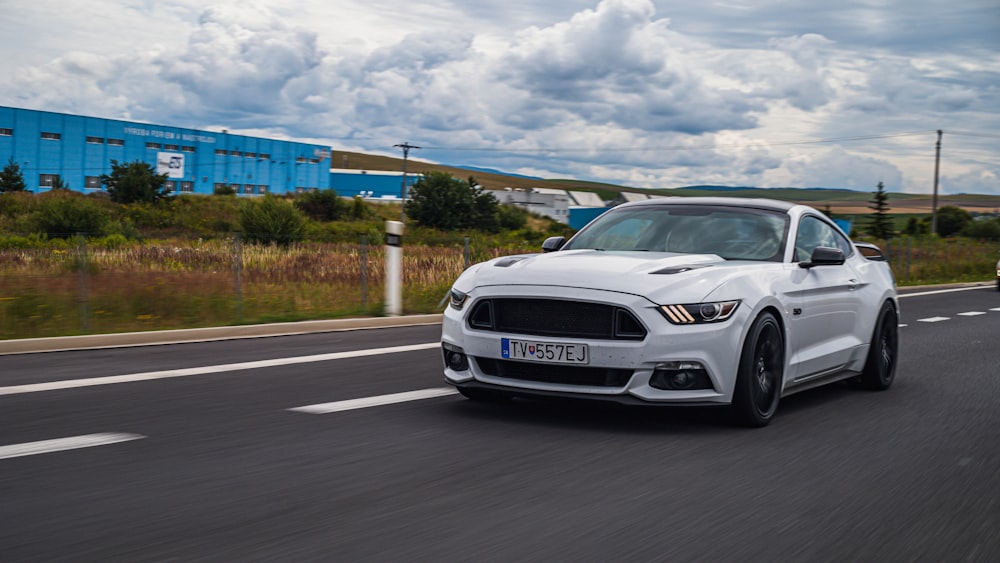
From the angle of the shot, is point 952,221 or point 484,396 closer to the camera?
point 484,396

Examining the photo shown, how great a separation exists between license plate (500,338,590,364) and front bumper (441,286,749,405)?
27mm

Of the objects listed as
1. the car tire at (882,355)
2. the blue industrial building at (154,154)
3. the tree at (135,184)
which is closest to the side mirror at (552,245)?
the car tire at (882,355)

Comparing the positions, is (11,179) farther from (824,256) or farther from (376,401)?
(824,256)

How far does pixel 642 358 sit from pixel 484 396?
58.5 inches

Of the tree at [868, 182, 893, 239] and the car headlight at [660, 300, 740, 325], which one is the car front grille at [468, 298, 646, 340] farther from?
the tree at [868, 182, 893, 239]

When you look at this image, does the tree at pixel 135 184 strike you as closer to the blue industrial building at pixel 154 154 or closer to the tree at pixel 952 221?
the blue industrial building at pixel 154 154

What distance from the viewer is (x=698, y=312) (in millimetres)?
6336

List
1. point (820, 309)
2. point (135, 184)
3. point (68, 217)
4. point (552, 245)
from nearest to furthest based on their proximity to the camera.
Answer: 1. point (820, 309)
2. point (552, 245)
3. point (68, 217)
4. point (135, 184)

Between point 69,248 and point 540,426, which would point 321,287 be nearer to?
point 69,248

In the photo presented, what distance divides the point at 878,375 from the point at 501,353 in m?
3.78

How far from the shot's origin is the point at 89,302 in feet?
43.3

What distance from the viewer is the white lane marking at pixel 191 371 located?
7.95 meters

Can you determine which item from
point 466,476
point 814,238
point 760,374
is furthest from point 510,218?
point 466,476

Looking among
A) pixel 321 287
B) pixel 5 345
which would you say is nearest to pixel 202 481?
pixel 5 345
